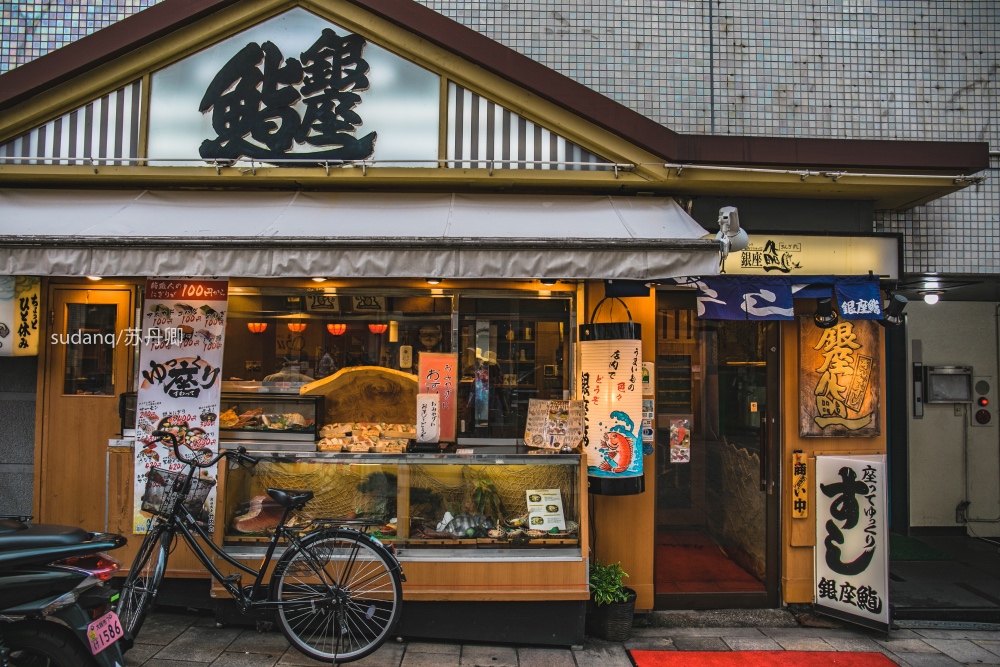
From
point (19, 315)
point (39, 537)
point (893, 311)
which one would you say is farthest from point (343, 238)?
point (893, 311)

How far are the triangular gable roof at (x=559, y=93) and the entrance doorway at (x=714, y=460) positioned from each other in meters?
1.62

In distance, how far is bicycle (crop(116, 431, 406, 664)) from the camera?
4.80 metres

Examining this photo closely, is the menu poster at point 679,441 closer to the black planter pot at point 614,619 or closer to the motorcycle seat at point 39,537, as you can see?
the black planter pot at point 614,619

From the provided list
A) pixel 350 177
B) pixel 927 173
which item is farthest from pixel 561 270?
pixel 927 173

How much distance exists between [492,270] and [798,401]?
3602 mm

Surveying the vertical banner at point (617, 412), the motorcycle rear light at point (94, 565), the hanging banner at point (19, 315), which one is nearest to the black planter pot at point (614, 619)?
the vertical banner at point (617, 412)

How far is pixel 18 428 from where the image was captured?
20.4 ft

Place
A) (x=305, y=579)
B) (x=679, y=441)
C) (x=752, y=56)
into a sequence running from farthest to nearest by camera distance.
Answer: (x=752, y=56), (x=679, y=441), (x=305, y=579)

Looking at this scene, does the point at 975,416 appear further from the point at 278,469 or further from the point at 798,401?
the point at 278,469

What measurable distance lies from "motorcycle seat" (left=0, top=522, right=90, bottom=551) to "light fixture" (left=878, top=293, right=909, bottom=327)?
713 centimetres

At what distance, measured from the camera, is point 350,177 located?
5.74m

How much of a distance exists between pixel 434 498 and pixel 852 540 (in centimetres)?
417

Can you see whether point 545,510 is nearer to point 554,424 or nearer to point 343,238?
point 554,424

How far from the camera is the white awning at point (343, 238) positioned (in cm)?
486
